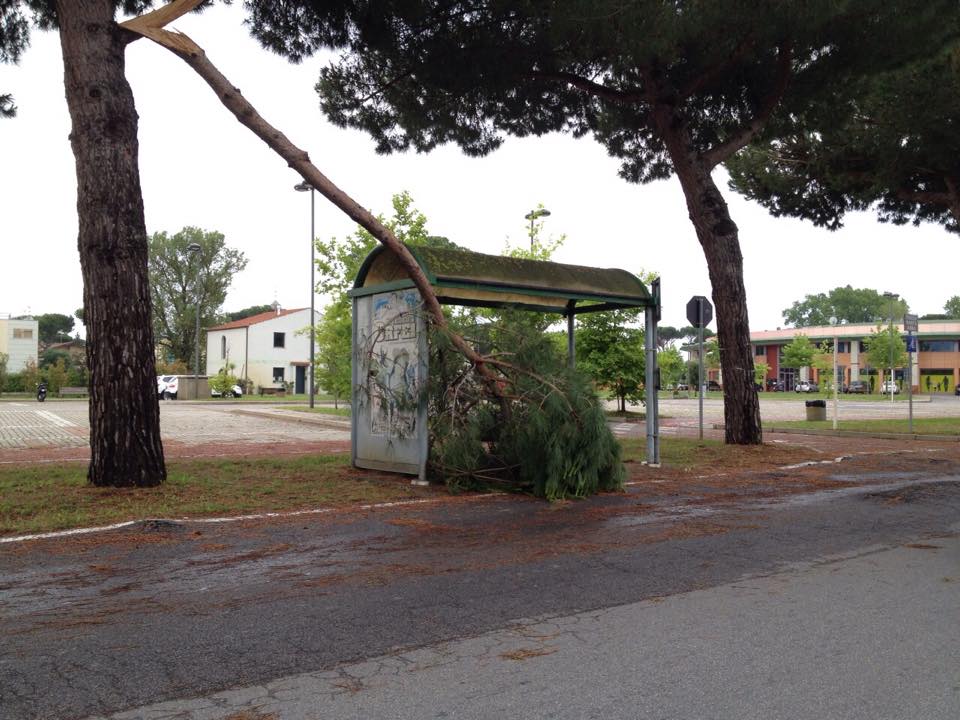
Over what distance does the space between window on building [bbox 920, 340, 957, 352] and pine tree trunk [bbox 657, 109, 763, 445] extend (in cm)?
8084

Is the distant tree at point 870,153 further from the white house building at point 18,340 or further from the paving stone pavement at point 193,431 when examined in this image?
the white house building at point 18,340

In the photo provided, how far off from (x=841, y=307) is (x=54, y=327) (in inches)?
5179

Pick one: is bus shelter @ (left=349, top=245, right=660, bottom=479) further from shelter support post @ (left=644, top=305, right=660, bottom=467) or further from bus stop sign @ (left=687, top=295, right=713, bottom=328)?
bus stop sign @ (left=687, top=295, right=713, bottom=328)

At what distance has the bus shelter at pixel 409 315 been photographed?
9.80 m

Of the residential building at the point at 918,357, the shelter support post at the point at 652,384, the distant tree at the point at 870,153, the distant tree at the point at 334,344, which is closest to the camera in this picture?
the shelter support post at the point at 652,384

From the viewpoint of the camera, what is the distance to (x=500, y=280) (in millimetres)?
10289

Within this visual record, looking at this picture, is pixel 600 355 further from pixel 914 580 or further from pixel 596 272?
pixel 914 580

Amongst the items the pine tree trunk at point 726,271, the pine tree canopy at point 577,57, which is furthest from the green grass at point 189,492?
the pine tree trunk at point 726,271

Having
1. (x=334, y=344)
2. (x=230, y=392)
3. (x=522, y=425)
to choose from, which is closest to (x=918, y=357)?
(x=230, y=392)

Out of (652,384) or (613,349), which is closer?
(652,384)

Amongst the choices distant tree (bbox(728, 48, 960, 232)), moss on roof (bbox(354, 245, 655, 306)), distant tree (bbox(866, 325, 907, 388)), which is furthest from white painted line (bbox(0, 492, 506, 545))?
distant tree (bbox(866, 325, 907, 388))

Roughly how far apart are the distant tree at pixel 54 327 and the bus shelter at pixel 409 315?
5064 inches

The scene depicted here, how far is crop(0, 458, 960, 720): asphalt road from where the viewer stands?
11.9ft

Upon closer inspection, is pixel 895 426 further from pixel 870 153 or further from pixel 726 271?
pixel 726 271
